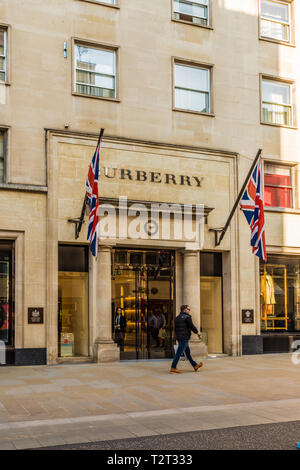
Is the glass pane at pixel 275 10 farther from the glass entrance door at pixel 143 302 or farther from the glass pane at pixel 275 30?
the glass entrance door at pixel 143 302

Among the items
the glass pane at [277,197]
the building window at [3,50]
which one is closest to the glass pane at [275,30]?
the glass pane at [277,197]

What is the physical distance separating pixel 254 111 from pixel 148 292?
7.94m

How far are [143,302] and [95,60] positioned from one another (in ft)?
27.1

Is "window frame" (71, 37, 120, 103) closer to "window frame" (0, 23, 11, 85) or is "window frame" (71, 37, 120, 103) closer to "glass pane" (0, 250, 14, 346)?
"window frame" (0, 23, 11, 85)

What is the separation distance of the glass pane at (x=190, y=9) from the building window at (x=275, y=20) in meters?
2.57

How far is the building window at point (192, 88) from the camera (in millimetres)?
20406

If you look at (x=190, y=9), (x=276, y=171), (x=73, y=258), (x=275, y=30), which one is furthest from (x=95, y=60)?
(x=276, y=171)

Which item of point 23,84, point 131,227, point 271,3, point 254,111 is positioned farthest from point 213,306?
point 271,3

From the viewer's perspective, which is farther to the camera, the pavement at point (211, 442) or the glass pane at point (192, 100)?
the glass pane at point (192, 100)

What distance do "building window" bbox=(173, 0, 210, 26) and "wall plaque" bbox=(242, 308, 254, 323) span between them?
34.5 ft

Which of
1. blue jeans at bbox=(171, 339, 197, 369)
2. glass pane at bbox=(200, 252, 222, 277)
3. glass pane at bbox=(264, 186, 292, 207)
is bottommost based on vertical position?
blue jeans at bbox=(171, 339, 197, 369)

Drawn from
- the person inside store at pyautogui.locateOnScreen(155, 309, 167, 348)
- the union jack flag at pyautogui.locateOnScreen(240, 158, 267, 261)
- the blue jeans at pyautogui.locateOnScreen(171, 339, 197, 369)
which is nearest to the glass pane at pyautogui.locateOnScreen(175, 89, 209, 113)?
the union jack flag at pyautogui.locateOnScreen(240, 158, 267, 261)

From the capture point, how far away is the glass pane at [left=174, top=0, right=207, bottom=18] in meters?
20.6

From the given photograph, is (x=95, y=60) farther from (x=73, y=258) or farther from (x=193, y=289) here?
(x=193, y=289)
